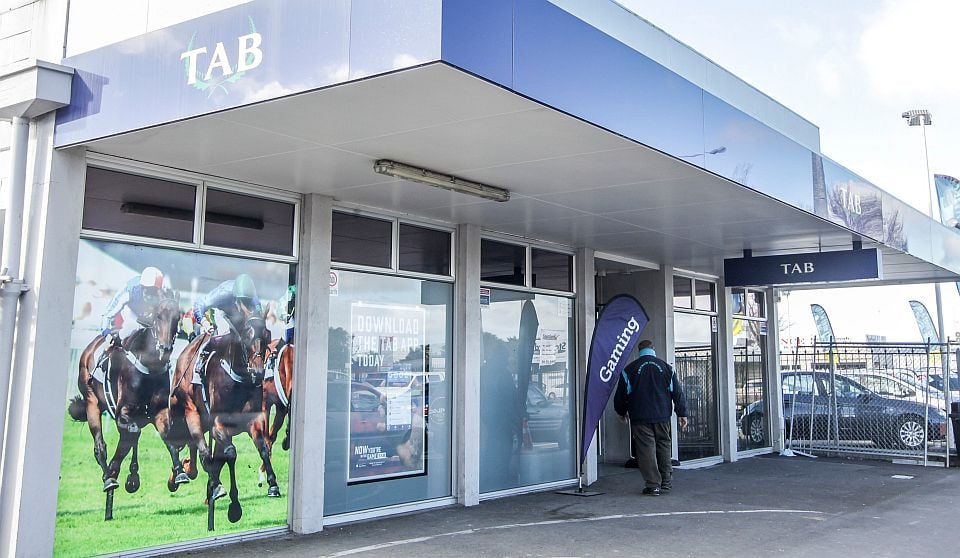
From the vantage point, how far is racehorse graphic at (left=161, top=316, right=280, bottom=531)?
7004 mm

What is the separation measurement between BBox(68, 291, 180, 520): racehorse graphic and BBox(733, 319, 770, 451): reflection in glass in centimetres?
1034

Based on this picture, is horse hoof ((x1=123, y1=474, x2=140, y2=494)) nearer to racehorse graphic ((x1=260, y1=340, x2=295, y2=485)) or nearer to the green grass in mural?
the green grass in mural

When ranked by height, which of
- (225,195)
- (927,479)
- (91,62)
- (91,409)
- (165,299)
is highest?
(91,62)

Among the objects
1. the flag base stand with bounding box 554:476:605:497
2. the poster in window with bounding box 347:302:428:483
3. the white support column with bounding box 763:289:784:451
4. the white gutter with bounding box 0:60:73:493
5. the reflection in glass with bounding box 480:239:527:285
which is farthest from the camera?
the white support column with bounding box 763:289:784:451

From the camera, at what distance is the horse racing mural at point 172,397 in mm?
6316

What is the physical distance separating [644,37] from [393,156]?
4.51m

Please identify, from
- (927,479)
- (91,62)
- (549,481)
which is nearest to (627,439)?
(549,481)

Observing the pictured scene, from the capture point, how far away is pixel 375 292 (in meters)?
8.57

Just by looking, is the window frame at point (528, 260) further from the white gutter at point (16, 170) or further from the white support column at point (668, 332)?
the white gutter at point (16, 170)

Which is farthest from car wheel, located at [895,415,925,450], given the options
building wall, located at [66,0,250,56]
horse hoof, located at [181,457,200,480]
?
building wall, located at [66,0,250,56]

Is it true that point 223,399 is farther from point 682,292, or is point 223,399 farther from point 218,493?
point 682,292

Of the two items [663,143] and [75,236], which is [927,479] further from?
[75,236]

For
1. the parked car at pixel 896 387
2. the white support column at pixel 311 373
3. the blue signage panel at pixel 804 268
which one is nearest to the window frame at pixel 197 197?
the white support column at pixel 311 373

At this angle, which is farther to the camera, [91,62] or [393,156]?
[393,156]
